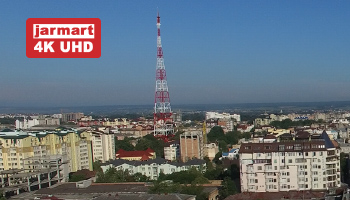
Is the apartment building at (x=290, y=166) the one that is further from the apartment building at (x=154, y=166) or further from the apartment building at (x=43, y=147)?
the apartment building at (x=43, y=147)

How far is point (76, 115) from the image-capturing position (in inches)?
2132

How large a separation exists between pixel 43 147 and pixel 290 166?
25.0 ft

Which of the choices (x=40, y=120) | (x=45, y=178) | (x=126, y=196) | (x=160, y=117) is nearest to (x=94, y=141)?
(x=160, y=117)

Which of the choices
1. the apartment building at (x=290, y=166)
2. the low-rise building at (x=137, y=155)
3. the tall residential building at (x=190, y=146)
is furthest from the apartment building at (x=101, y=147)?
the apartment building at (x=290, y=166)

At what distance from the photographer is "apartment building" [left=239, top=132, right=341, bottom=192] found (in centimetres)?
1037

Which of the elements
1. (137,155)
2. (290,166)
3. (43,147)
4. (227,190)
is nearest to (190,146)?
(137,155)

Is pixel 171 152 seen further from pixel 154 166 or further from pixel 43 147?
pixel 43 147

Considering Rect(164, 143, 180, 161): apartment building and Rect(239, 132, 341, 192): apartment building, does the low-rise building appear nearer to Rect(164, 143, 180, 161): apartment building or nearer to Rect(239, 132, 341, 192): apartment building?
Rect(164, 143, 180, 161): apartment building

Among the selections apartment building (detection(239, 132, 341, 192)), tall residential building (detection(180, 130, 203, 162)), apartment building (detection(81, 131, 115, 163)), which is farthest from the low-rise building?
apartment building (detection(239, 132, 341, 192))

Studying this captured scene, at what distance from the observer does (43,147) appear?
1482 centimetres

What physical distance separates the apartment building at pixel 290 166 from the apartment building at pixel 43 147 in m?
6.53

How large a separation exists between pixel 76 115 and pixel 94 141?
36.0 meters

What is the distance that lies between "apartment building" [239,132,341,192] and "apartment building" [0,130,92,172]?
21.4 ft

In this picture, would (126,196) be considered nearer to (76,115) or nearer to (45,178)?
(45,178)
